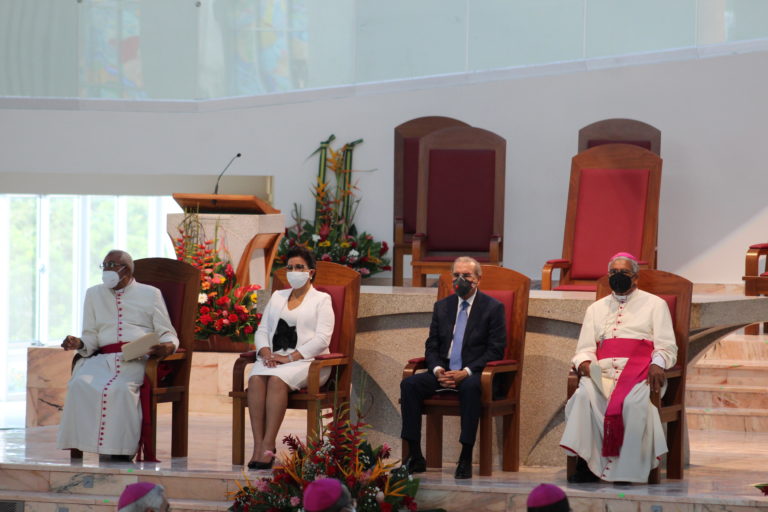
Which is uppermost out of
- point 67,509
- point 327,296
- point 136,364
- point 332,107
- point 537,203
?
point 332,107

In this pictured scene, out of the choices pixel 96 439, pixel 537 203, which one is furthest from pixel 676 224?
pixel 96 439

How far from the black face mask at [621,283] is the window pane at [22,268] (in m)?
8.69

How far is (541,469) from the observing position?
580 centimetres

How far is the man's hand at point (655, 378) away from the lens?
17.0ft

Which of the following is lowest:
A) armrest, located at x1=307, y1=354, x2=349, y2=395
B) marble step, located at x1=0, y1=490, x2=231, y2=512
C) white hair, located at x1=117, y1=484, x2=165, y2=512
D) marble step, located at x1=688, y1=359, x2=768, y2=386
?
marble step, located at x1=0, y1=490, x2=231, y2=512

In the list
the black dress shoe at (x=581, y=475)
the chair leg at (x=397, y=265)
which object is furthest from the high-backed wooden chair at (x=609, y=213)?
the black dress shoe at (x=581, y=475)

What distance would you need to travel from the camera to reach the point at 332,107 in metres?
9.97

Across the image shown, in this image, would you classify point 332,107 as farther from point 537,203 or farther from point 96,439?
point 96,439

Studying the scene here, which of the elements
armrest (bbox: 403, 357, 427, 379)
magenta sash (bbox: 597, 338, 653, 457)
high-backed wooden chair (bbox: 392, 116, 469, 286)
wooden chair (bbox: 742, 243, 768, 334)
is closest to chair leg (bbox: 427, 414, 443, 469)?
armrest (bbox: 403, 357, 427, 379)

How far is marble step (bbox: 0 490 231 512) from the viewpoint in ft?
17.3

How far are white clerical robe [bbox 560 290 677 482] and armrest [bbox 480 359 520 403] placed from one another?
0.33 metres

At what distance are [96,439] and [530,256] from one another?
15.2 feet

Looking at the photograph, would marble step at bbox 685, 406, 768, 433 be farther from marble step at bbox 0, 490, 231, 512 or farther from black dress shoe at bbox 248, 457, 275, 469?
marble step at bbox 0, 490, 231, 512

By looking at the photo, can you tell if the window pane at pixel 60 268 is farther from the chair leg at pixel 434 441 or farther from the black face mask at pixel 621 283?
the black face mask at pixel 621 283
